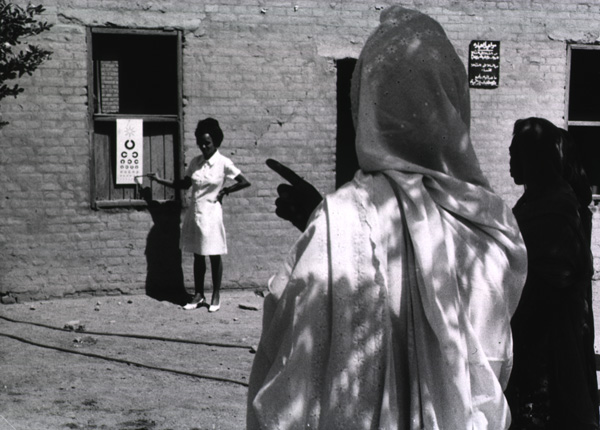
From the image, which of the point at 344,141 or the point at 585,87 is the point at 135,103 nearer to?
the point at 344,141

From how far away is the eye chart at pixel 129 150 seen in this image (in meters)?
8.88

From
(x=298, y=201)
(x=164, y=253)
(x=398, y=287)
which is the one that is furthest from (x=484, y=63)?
(x=398, y=287)

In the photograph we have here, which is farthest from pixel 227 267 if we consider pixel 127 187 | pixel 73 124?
pixel 73 124

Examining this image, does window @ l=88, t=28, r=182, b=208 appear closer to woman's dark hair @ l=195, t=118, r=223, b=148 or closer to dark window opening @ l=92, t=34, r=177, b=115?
dark window opening @ l=92, t=34, r=177, b=115

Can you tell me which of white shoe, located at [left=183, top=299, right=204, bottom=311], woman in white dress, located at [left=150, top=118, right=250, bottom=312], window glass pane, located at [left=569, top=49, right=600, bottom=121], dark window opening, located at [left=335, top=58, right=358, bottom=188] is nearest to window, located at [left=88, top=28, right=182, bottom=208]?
woman in white dress, located at [left=150, top=118, right=250, bottom=312]

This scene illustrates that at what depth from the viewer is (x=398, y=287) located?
2207 millimetres

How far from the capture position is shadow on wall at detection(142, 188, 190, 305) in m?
8.99

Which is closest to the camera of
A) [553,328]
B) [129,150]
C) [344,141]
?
[553,328]

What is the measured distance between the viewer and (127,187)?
8984mm

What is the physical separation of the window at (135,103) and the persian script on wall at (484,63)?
327 centimetres

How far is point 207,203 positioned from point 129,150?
3.51 feet

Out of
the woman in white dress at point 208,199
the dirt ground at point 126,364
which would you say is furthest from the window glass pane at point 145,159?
the dirt ground at point 126,364

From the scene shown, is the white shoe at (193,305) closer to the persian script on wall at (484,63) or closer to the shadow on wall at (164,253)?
the shadow on wall at (164,253)

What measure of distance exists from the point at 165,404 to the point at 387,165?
393cm
